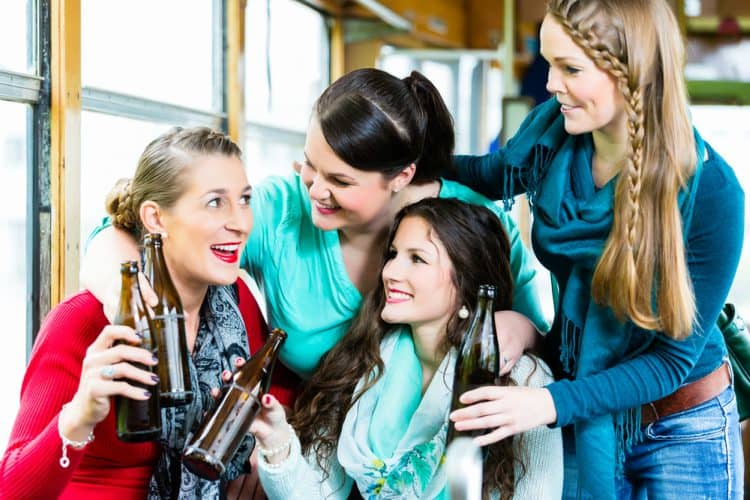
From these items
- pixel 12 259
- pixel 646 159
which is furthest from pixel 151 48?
pixel 646 159

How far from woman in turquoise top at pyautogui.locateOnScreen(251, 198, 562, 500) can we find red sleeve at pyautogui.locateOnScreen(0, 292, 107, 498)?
0.35 meters

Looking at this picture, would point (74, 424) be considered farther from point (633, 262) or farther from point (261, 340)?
point (633, 262)

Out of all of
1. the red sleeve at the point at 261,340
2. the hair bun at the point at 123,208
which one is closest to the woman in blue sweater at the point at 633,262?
the red sleeve at the point at 261,340

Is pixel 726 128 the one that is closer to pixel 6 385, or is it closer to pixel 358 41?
pixel 358 41

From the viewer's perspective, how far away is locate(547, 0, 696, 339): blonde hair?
5.00ft

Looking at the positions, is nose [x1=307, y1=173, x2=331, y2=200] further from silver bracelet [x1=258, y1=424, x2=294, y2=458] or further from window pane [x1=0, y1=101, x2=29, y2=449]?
window pane [x1=0, y1=101, x2=29, y2=449]

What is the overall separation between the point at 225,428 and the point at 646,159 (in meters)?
0.77

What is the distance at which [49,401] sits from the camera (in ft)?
4.99

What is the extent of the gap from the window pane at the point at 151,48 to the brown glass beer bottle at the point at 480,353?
1457 mm

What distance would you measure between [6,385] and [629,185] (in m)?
1.62

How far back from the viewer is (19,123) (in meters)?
2.32

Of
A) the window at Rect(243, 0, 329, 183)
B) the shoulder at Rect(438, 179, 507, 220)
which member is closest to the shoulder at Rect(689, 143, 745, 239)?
the shoulder at Rect(438, 179, 507, 220)

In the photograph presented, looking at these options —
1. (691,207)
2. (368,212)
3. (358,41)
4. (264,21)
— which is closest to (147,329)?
(368,212)

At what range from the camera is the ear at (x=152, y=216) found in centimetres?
164
